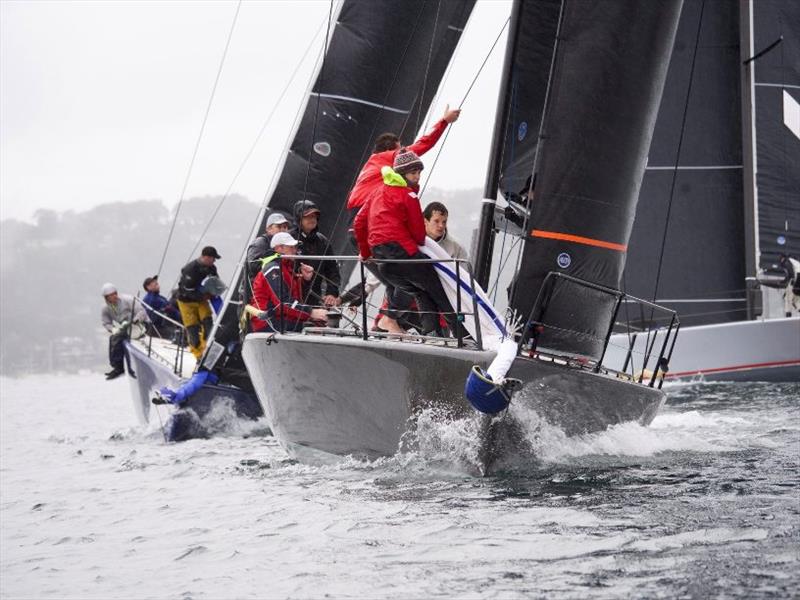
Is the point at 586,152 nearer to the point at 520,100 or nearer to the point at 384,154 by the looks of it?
the point at 520,100

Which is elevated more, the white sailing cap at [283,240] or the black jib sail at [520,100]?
the black jib sail at [520,100]

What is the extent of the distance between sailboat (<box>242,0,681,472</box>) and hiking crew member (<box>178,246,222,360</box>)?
6.04 m

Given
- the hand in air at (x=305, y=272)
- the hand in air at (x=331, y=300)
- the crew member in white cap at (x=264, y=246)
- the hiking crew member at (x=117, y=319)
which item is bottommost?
the hiking crew member at (x=117, y=319)

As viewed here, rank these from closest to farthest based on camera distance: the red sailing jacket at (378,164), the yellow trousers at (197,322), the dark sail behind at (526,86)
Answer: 1. the red sailing jacket at (378,164)
2. the dark sail behind at (526,86)
3. the yellow trousers at (197,322)

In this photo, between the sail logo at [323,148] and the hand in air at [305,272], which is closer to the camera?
the hand in air at [305,272]

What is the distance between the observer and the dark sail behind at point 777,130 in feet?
58.9

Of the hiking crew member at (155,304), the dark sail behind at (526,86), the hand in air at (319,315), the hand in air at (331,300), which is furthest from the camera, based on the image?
the hiking crew member at (155,304)

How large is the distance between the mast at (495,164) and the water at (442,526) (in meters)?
1.31

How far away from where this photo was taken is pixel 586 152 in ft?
26.6

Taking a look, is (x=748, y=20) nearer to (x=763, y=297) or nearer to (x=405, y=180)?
(x=763, y=297)

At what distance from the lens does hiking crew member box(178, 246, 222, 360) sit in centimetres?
1465

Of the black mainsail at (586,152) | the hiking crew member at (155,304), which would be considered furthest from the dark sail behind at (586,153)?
the hiking crew member at (155,304)

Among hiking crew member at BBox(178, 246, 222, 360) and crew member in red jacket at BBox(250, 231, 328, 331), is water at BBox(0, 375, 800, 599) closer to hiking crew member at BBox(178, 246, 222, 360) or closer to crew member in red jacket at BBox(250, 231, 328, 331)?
crew member in red jacket at BBox(250, 231, 328, 331)

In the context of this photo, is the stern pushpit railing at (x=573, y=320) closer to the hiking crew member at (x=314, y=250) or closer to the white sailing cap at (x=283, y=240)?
the white sailing cap at (x=283, y=240)
